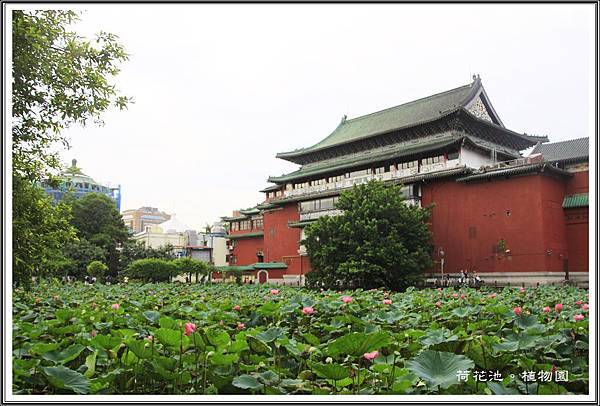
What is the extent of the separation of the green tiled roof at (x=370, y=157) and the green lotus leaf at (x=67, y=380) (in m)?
18.6

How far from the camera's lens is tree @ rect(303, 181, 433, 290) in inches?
643

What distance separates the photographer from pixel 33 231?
566 cm

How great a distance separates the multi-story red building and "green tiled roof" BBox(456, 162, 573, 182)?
0.12 ft

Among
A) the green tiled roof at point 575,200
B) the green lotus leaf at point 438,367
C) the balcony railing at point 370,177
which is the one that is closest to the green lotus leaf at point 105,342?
the green lotus leaf at point 438,367

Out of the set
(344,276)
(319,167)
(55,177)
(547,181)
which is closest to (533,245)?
(547,181)

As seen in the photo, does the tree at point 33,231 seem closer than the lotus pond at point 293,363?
No

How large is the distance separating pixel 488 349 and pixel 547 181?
16153 millimetres

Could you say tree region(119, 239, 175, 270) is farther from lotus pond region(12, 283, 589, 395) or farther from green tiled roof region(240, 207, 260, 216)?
lotus pond region(12, 283, 589, 395)

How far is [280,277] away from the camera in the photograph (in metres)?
26.1

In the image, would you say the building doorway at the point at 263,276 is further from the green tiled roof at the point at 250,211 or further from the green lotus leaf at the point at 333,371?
the green lotus leaf at the point at 333,371

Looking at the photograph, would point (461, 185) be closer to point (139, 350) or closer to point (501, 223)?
point (501, 223)

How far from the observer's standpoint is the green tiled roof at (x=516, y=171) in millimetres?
16500

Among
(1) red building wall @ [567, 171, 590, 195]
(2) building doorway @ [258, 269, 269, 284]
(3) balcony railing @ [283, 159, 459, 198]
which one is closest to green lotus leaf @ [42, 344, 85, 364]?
(3) balcony railing @ [283, 159, 459, 198]

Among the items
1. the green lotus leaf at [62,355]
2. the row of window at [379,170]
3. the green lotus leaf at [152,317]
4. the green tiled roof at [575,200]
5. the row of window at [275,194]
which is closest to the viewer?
the green lotus leaf at [62,355]
